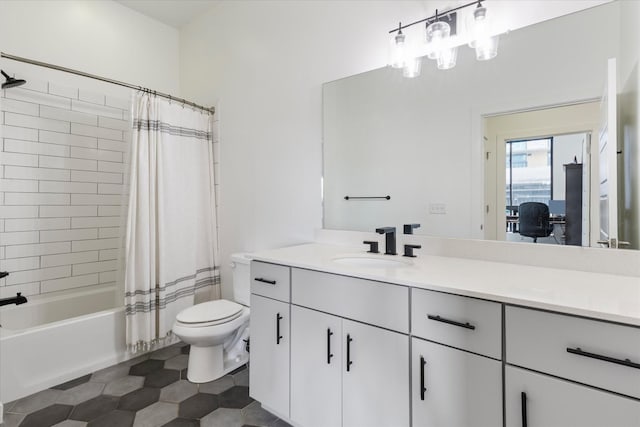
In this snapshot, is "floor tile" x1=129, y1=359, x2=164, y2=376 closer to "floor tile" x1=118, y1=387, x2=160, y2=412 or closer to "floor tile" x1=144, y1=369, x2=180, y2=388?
"floor tile" x1=144, y1=369, x2=180, y2=388

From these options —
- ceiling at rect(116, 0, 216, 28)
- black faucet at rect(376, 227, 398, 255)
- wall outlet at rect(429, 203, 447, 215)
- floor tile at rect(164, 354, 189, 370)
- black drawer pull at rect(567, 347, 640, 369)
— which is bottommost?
floor tile at rect(164, 354, 189, 370)

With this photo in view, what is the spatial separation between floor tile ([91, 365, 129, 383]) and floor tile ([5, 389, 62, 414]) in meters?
0.20

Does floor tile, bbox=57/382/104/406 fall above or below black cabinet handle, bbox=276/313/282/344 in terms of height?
below

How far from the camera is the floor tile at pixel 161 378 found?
2.01m

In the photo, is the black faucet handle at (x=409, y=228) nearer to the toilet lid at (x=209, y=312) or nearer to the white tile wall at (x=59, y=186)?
the toilet lid at (x=209, y=312)

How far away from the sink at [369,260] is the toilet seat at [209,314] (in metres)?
0.87

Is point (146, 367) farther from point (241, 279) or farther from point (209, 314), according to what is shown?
point (241, 279)

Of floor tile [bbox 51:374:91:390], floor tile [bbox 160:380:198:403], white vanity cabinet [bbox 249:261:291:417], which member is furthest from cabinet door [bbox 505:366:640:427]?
floor tile [bbox 51:374:91:390]

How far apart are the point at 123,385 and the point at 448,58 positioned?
2.67 m

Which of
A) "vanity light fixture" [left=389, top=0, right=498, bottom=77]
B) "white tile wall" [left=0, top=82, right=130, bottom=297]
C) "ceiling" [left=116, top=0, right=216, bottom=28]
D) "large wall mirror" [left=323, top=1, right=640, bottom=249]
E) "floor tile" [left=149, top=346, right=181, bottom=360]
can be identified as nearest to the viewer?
"large wall mirror" [left=323, top=1, right=640, bottom=249]

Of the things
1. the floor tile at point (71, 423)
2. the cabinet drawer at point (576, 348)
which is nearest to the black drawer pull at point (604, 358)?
the cabinet drawer at point (576, 348)

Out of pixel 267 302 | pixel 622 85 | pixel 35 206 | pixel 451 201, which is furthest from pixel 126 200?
pixel 622 85

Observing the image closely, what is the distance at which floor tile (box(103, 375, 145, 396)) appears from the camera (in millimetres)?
1922

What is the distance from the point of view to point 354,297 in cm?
131
